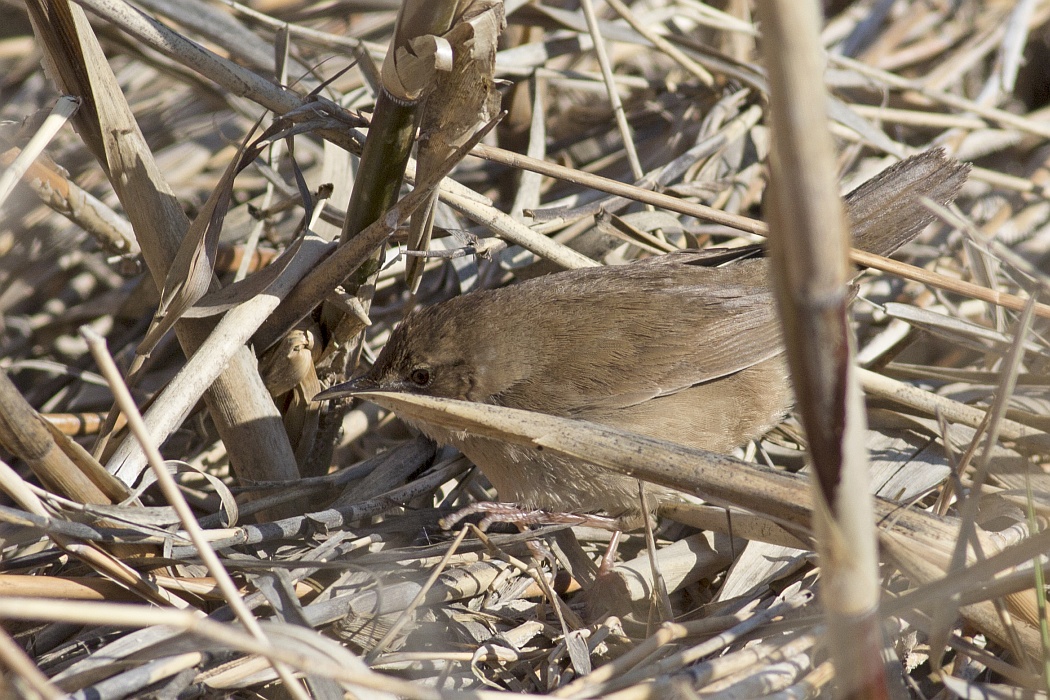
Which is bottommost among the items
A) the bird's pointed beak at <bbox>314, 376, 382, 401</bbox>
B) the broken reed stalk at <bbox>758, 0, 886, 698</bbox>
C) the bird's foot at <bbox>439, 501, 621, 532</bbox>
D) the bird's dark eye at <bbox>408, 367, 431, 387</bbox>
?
the broken reed stalk at <bbox>758, 0, 886, 698</bbox>

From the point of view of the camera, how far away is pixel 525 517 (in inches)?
111

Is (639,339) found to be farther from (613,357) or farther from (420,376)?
(420,376)

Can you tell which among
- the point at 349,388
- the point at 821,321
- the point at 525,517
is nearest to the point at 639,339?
the point at 525,517

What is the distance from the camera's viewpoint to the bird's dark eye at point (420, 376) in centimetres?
299

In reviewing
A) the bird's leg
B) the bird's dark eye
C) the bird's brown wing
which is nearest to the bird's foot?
the bird's leg

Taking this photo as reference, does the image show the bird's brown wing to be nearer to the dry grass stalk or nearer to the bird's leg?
the dry grass stalk

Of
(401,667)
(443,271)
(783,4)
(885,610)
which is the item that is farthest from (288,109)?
(885,610)

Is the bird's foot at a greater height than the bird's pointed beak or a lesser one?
lesser

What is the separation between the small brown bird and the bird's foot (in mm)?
38

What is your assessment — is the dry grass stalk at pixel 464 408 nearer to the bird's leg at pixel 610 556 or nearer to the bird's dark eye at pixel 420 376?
the bird's leg at pixel 610 556

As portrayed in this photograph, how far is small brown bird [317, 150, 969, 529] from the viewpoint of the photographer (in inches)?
112

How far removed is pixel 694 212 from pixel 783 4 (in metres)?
1.67

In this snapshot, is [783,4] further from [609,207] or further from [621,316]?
[609,207]

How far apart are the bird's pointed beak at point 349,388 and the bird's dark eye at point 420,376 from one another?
132mm
